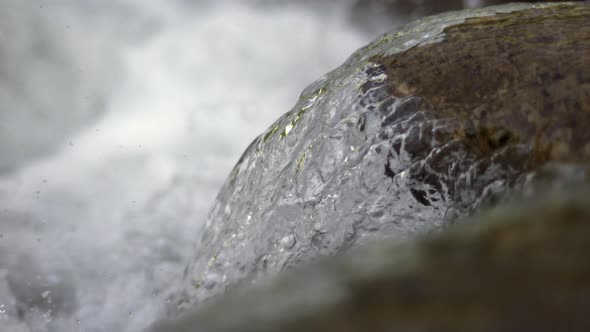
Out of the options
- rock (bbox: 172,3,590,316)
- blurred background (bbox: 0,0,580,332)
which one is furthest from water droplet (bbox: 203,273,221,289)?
blurred background (bbox: 0,0,580,332)

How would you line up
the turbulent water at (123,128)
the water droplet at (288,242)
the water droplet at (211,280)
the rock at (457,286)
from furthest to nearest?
the turbulent water at (123,128), the water droplet at (211,280), the water droplet at (288,242), the rock at (457,286)

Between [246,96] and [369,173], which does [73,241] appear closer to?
[246,96]

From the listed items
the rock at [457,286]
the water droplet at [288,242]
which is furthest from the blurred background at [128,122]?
the rock at [457,286]

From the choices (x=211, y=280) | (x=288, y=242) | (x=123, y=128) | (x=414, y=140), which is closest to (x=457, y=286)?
(x=414, y=140)

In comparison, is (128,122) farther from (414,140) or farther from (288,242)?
(414,140)

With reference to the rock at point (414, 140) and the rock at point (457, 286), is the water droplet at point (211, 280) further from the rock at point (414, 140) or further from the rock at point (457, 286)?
the rock at point (457, 286)

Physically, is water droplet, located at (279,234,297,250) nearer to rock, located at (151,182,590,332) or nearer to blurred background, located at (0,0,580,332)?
blurred background, located at (0,0,580,332)

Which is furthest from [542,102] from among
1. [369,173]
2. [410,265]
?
[410,265]
